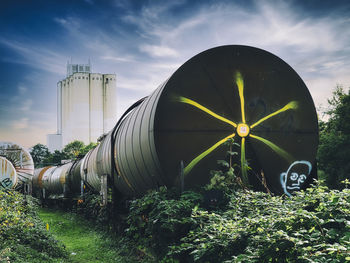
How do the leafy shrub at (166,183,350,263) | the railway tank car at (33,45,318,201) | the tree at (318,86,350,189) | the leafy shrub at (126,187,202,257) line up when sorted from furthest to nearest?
1. the tree at (318,86,350,189)
2. the railway tank car at (33,45,318,201)
3. the leafy shrub at (126,187,202,257)
4. the leafy shrub at (166,183,350,263)

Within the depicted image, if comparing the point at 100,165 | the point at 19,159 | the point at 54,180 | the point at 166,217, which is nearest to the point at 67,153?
the point at 54,180

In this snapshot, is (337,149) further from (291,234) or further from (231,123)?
(291,234)

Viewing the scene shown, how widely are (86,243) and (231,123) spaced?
530cm

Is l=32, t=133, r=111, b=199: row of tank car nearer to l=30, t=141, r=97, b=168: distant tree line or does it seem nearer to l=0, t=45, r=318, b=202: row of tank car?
l=0, t=45, r=318, b=202: row of tank car

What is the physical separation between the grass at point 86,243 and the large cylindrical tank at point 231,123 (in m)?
1.78

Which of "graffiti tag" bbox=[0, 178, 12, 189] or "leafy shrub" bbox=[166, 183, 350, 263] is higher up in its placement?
"leafy shrub" bbox=[166, 183, 350, 263]

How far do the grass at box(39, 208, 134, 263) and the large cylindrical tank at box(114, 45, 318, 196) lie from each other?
5.83 feet

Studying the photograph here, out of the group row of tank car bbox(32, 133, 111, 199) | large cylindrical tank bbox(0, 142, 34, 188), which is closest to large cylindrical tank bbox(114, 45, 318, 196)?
row of tank car bbox(32, 133, 111, 199)

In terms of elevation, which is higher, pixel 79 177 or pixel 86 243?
pixel 79 177

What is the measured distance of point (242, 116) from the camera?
620 cm

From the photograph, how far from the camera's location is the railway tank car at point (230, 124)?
19.1ft

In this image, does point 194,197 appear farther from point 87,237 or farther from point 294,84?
point 87,237

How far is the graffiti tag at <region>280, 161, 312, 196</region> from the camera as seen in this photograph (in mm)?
6445

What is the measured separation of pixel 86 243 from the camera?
30.0 ft
